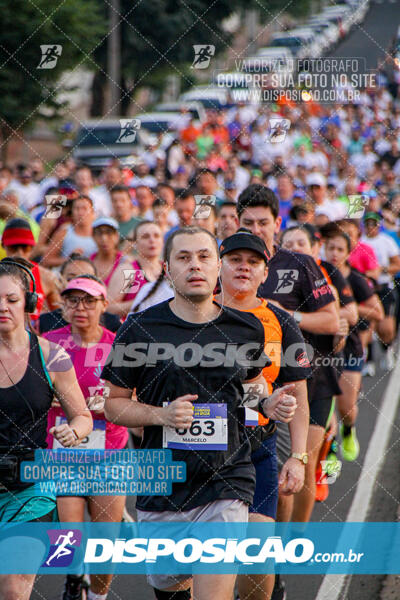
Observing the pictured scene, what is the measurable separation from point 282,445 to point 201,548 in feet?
6.16

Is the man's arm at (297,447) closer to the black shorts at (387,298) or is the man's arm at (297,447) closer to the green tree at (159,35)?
the black shorts at (387,298)

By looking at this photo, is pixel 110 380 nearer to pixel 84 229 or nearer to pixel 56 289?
pixel 56 289

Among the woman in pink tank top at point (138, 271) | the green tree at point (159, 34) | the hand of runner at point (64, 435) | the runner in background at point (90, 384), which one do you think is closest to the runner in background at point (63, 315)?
the runner in background at point (90, 384)

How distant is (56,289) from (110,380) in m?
3.59

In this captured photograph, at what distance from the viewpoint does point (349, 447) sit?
352 inches

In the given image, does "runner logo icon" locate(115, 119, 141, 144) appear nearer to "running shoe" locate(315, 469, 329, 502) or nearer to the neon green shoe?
the neon green shoe

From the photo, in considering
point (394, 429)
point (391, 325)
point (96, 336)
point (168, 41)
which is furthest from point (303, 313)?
point (168, 41)

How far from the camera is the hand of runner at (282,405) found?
4.66 m

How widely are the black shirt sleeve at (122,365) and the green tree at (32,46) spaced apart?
13.1 meters

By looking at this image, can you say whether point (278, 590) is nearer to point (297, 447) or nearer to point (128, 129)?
point (297, 447)

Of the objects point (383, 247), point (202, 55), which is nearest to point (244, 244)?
point (202, 55)

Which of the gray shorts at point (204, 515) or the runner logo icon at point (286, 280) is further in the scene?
the runner logo icon at point (286, 280)

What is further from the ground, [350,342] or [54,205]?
[54,205]

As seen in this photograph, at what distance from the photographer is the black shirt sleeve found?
180 inches
